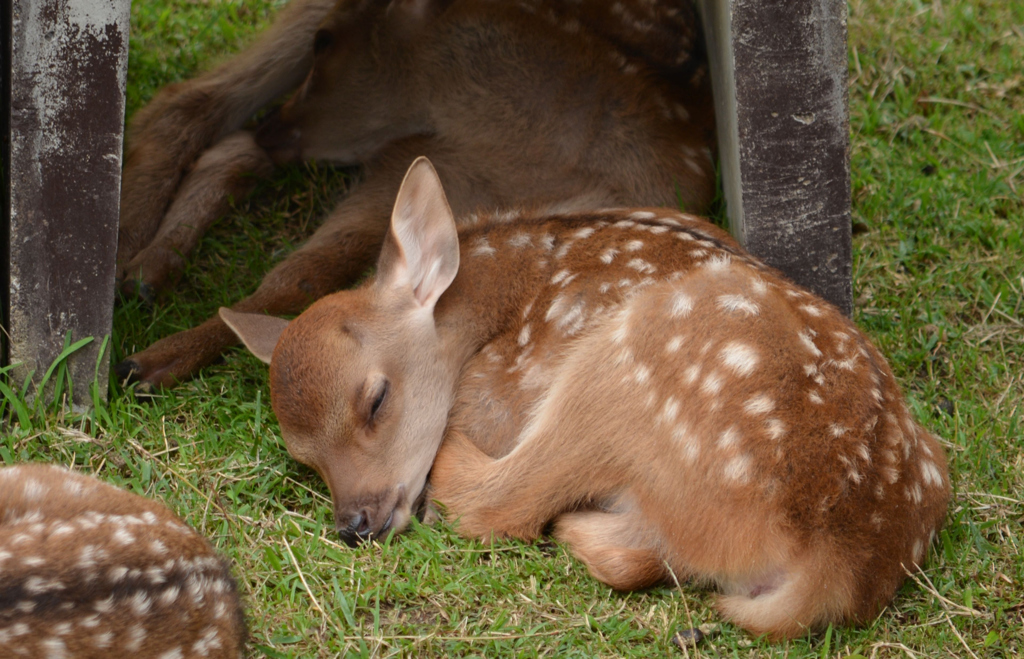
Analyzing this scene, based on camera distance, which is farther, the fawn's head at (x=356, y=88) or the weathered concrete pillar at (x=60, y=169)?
the fawn's head at (x=356, y=88)

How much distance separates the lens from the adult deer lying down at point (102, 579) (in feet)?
7.90

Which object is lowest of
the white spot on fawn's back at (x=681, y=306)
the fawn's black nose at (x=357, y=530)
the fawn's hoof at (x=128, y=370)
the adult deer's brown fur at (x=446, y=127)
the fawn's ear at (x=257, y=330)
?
the fawn's black nose at (x=357, y=530)

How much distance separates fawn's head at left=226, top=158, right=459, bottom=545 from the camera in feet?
11.2

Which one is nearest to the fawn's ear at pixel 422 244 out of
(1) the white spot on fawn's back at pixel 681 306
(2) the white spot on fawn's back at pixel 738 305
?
(1) the white spot on fawn's back at pixel 681 306

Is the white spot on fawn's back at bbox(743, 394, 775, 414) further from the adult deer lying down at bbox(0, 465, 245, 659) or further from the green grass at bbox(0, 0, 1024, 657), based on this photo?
the adult deer lying down at bbox(0, 465, 245, 659)

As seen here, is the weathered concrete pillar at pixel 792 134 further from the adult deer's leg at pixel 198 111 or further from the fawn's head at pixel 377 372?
the adult deer's leg at pixel 198 111

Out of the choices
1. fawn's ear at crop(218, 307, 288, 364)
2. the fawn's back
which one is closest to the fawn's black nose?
the fawn's back

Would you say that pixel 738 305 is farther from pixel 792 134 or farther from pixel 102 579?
pixel 102 579

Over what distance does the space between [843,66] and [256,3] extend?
3426mm

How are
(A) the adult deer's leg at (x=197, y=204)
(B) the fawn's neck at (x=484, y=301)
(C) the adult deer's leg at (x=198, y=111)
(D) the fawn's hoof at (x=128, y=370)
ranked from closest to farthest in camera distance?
(B) the fawn's neck at (x=484, y=301), (D) the fawn's hoof at (x=128, y=370), (A) the adult deer's leg at (x=197, y=204), (C) the adult deer's leg at (x=198, y=111)

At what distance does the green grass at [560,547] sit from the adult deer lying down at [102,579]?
0.29m

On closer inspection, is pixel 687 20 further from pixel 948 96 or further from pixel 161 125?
pixel 161 125

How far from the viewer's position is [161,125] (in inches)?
197

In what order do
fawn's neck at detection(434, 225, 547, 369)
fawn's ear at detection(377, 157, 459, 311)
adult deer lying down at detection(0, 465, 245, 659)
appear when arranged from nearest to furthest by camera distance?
adult deer lying down at detection(0, 465, 245, 659) < fawn's ear at detection(377, 157, 459, 311) < fawn's neck at detection(434, 225, 547, 369)
